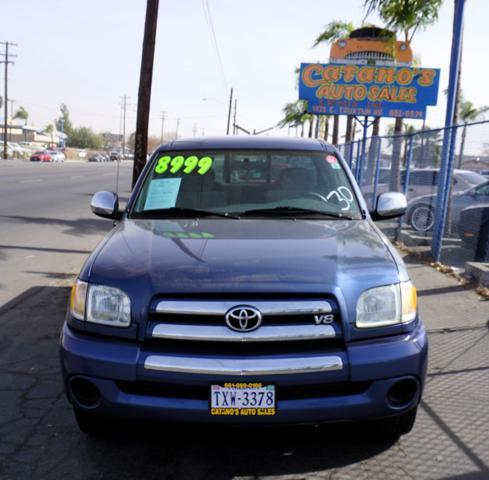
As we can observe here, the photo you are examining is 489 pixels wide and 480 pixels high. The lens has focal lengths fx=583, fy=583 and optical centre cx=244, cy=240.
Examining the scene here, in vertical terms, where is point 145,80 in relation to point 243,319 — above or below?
above

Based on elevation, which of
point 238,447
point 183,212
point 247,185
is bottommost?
point 238,447

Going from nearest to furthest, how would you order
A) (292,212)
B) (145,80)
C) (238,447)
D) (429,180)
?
(238,447), (292,212), (145,80), (429,180)

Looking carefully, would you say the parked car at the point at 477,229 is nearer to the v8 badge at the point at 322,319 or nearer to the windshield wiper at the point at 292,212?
the windshield wiper at the point at 292,212

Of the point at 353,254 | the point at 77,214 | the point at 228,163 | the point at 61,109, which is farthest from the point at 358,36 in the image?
the point at 61,109

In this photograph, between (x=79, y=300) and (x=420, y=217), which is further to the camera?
(x=420, y=217)

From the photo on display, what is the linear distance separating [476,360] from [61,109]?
171488mm

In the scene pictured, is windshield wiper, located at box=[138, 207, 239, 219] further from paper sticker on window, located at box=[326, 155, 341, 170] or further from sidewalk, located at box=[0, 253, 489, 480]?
sidewalk, located at box=[0, 253, 489, 480]

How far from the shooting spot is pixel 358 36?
19812 millimetres

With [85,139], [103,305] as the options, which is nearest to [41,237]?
[103,305]

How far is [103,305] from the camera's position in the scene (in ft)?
9.77

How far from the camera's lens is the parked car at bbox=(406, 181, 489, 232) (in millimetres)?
11898

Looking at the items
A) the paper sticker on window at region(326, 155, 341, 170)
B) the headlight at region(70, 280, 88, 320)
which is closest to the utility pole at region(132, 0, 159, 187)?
the paper sticker on window at region(326, 155, 341, 170)

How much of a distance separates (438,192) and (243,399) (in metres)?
7.30

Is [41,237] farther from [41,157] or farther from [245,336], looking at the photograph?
[41,157]
